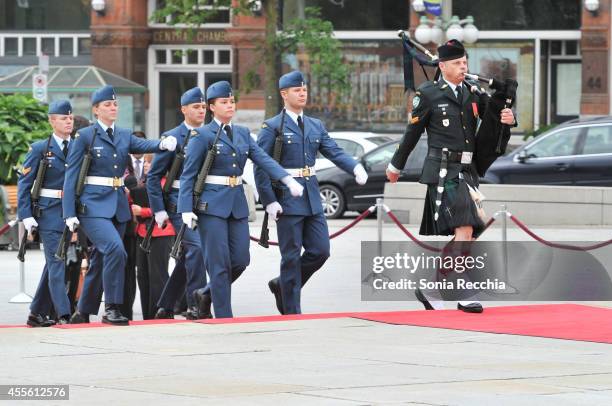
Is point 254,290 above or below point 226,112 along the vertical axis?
below

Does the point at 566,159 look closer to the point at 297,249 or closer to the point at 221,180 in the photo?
the point at 297,249

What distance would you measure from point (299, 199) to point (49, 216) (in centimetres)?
207

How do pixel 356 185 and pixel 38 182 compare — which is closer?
pixel 38 182

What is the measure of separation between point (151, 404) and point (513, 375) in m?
2.24

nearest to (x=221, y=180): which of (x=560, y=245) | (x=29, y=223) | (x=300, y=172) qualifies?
(x=300, y=172)

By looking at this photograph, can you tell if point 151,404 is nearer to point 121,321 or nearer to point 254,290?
point 121,321

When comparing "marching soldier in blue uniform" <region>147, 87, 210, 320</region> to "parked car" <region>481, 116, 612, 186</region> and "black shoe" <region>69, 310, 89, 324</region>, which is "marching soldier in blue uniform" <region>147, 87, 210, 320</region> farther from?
"parked car" <region>481, 116, 612, 186</region>

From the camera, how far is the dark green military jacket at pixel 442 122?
498 inches

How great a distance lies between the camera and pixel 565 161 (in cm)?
2506

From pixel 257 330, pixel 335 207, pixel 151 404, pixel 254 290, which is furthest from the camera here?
pixel 335 207

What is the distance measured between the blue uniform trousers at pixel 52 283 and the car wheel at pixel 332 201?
13945mm

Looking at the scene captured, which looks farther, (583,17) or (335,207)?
(583,17)

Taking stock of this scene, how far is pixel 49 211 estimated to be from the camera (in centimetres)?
1363

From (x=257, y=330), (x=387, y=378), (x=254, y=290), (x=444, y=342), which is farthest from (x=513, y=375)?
(x=254, y=290)
